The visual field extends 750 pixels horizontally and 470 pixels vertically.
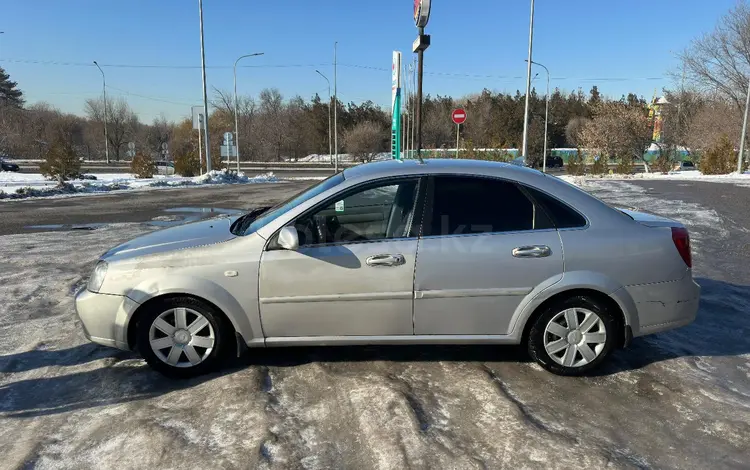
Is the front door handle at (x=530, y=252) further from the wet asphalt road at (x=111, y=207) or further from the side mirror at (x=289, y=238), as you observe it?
the wet asphalt road at (x=111, y=207)

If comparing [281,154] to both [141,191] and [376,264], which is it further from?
[376,264]

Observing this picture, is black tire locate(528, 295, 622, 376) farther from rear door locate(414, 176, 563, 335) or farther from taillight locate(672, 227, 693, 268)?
taillight locate(672, 227, 693, 268)

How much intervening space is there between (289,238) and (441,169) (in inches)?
50.9

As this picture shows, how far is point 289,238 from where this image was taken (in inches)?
136

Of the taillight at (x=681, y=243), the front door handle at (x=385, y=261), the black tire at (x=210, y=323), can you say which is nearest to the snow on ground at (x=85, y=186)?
the black tire at (x=210, y=323)

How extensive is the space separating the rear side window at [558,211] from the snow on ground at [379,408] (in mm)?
1162

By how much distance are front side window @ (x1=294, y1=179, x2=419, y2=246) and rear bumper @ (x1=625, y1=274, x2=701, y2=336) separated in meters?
1.73

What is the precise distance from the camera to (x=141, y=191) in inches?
870

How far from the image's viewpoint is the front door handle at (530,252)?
3584 mm

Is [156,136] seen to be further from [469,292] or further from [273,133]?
[469,292]

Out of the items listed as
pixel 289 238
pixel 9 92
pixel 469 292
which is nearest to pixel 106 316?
pixel 289 238

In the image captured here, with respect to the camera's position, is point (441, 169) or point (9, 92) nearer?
point (441, 169)

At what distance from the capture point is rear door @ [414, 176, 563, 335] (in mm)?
3562

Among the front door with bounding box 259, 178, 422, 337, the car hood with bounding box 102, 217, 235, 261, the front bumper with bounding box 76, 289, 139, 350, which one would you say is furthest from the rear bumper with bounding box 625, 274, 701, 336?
the front bumper with bounding box 76, 289, 139, 350
